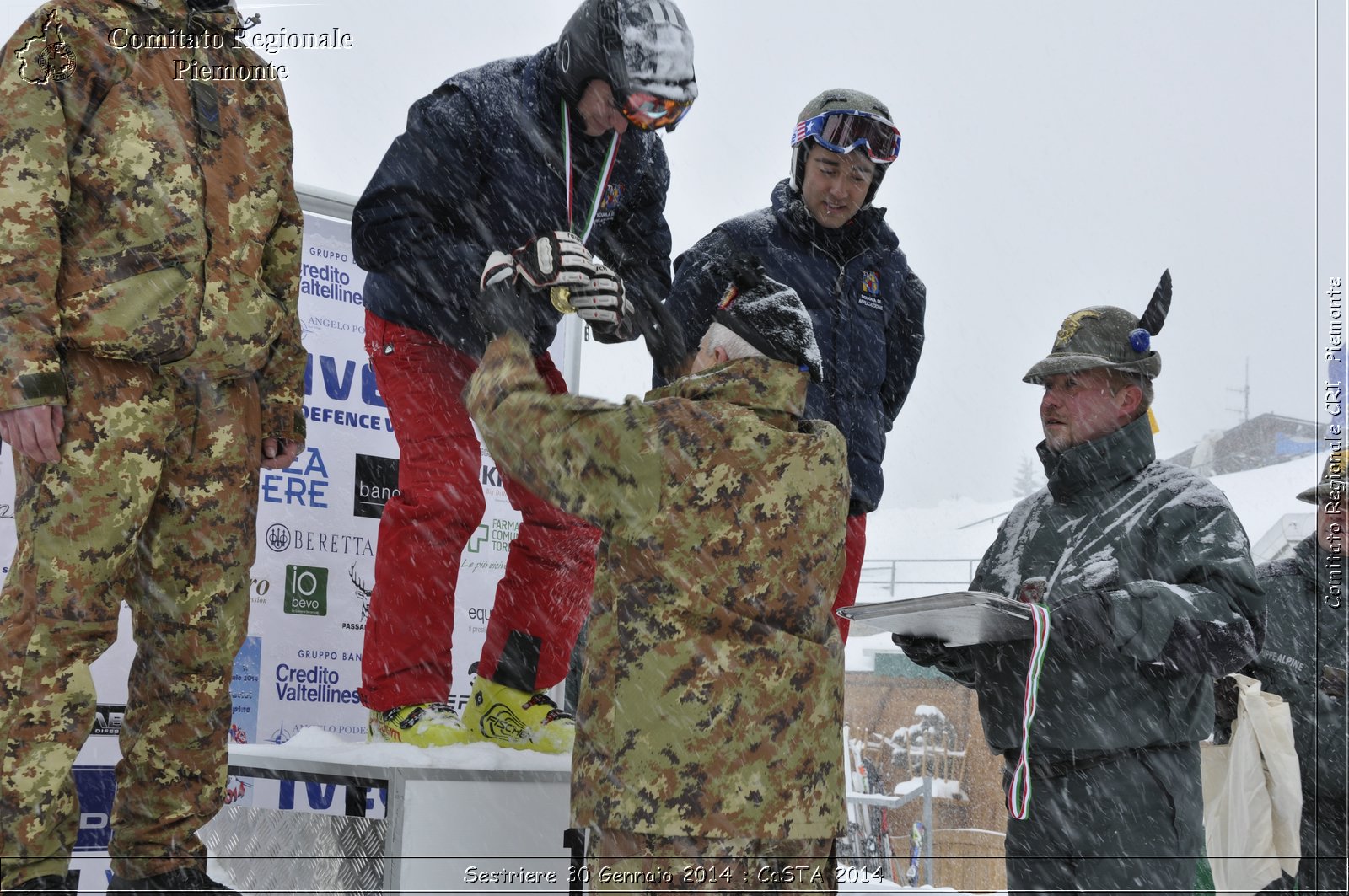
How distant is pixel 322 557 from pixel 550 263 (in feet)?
6.74

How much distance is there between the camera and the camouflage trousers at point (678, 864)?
90.7 inches

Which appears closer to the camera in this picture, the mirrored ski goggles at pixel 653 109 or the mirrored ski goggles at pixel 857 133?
the mirrored ski goggles at pixel 653 109

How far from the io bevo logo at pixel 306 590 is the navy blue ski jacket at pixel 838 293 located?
5.35 feet

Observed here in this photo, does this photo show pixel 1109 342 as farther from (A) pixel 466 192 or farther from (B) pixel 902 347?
(A) pixel 466 192

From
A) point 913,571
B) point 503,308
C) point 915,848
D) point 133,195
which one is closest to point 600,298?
point 503,308

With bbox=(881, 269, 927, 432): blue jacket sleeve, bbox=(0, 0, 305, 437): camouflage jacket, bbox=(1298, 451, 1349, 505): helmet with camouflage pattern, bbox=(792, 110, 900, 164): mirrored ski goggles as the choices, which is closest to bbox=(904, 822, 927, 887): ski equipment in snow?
bbox=(1298, 451, 1349, 505): helmet with camouflage pattern

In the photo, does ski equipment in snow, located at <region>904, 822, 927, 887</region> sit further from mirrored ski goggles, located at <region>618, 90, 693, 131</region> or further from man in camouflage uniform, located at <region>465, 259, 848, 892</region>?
man in camouflage uniform, located at <region>465, 259, 848, 892</region>

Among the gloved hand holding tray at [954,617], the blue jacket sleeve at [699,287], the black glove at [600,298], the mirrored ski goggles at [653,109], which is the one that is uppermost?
the mirrored ski goggles at [653,109]

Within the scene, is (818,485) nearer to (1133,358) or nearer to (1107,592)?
(1107,592)

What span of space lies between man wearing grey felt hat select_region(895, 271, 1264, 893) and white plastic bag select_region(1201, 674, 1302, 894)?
2.44 m

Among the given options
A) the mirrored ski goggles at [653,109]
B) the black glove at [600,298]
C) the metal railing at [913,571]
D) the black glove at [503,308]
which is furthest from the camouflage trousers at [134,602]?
the metal railing at [913,571]

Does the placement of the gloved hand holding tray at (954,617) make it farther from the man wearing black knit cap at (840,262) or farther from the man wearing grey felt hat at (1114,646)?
the man wearing black knit cap at (840,262)

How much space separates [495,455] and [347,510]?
2.03m

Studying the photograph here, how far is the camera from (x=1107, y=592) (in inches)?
116
